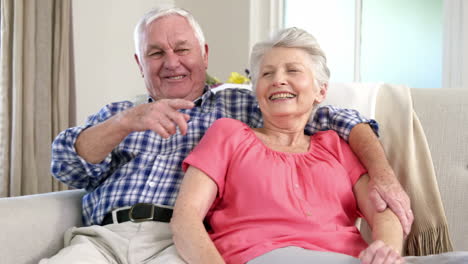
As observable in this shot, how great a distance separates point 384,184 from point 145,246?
64cm

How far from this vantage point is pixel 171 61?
1692mm

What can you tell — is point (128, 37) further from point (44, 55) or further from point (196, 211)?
point (196, 211)

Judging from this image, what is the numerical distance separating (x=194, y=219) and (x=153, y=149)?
0.38 metres

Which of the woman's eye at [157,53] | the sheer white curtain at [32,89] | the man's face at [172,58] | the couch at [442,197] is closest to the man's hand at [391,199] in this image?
the couch at [442,197]

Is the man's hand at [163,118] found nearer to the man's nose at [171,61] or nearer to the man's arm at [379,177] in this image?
the man's nose at [171,61]

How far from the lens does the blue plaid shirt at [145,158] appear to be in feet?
4.97

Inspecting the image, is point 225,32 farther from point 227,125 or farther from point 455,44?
point 227,125

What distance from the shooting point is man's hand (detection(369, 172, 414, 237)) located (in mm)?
1321

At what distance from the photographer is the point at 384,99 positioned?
165 cm

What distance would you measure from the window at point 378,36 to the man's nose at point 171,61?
2.01m

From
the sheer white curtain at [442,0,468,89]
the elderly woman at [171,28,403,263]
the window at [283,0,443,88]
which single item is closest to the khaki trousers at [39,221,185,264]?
the elderly woman at [171,28,403,263]

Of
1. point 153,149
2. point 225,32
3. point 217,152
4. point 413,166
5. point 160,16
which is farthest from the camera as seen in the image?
point 225,32

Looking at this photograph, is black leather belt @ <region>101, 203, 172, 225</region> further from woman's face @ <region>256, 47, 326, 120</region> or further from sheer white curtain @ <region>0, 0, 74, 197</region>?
sheer white curtain @ <region>0, 0, 74, 197</region>

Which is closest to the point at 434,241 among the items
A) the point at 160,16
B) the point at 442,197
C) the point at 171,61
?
the point at 442,197
